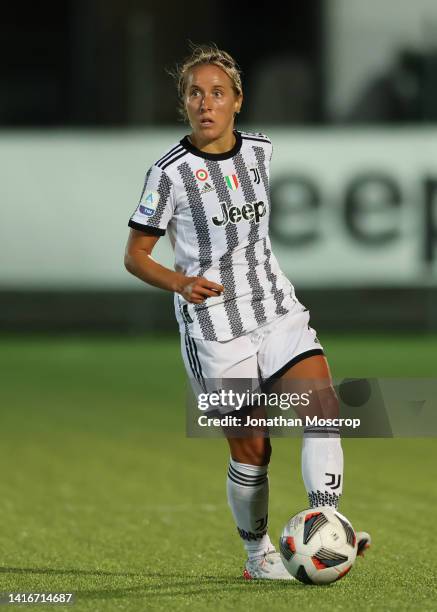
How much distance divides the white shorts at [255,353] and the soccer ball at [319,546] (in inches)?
19.1

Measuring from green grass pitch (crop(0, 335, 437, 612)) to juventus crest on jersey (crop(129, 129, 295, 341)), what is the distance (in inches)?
34.9

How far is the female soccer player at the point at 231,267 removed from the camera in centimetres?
505

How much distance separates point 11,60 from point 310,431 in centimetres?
980

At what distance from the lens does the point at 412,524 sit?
6547 mm

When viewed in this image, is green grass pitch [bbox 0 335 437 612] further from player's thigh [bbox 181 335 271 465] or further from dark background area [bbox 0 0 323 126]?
dark background area [bbox 0 0 323 126]

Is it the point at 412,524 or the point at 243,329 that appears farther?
the point at 412,524

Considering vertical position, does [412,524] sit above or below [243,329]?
below

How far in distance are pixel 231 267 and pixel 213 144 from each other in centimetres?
41

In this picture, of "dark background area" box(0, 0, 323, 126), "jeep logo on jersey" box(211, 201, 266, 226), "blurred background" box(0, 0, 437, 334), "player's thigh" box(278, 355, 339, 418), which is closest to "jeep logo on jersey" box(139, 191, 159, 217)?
"jeep logo on jersey" box(211, 201, 266, 226)

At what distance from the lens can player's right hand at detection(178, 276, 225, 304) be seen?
189 inches

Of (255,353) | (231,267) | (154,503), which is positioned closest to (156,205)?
(231,267)

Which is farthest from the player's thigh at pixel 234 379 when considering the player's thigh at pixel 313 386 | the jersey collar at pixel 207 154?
the jersey collar at pixel 207 154

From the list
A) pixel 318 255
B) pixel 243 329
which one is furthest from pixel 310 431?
pixel 318 255

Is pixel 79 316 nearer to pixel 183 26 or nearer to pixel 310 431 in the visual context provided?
pixel 183 26
